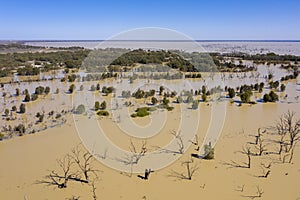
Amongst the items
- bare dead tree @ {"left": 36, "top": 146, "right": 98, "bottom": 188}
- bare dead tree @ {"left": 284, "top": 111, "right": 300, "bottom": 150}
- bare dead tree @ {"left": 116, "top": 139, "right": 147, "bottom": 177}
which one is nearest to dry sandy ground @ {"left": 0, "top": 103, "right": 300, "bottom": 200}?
bare dead tree @ {"left": 36, "top": 146, "right": 98, "bottom": 188}

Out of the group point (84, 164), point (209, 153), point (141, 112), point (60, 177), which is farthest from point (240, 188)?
point (141, 112)

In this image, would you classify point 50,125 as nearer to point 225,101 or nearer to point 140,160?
point 140,160

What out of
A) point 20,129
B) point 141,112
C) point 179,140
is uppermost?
point 141,112

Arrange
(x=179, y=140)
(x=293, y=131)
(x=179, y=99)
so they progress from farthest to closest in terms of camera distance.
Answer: (x=179, y=99) → (x=179, y=140) → (x=293, y=131)

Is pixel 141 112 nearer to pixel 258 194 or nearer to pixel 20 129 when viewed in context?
pixel 20 129

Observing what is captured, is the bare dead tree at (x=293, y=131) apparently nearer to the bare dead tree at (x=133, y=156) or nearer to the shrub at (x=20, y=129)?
the bare dead tree at (x=133, y=156)

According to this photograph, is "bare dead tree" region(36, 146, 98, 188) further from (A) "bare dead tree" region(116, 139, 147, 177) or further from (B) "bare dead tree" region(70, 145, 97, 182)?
(A) "bare dead tree" region(116, 139, 147, 177)

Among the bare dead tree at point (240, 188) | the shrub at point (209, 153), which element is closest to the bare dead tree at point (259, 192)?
the bare dead tree at point (240, 188)

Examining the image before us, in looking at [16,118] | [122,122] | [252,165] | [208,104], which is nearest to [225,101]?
[208,104]

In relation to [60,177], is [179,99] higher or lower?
higher
